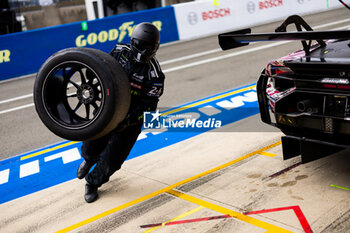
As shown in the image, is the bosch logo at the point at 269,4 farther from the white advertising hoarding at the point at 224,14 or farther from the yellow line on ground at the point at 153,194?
the yellow line on ground at the point at 153,194

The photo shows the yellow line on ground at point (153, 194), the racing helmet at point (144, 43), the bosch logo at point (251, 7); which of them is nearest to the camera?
the yellow line on ground at point (153, 194)

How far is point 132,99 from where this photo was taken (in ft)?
15.0

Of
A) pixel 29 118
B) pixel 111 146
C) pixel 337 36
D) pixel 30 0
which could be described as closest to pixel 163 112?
pixel 29 118

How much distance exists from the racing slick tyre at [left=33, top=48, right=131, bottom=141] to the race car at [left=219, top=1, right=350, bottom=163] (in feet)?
Answer: 3.60

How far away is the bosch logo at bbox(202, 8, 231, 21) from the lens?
17297 mm

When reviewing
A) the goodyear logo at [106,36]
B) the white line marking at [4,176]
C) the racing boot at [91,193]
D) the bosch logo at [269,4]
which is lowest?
the white line marking at [4,176]

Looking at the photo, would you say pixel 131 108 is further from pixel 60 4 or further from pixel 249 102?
pixel 60 4

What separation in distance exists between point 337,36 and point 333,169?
1.83 metres

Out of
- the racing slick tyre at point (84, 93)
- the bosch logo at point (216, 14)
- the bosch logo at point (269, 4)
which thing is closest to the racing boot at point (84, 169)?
the racing slick tyre at point (84, 93)

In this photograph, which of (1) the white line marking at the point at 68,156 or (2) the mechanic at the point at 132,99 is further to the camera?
(1) the white line marking at the point at 68,156

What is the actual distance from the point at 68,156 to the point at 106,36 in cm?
942

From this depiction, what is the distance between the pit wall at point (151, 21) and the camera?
13.7 meters

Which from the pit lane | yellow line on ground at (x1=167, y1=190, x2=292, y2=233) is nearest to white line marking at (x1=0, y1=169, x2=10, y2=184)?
the pit lane

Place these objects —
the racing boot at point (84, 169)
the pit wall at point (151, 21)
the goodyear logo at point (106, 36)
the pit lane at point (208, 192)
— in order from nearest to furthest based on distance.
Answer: the pit lane at point (208, 192) < the racing boot at point (84, 169) < the pit wall at point (151, 21) < the goodyear logo at point (106, 36)
